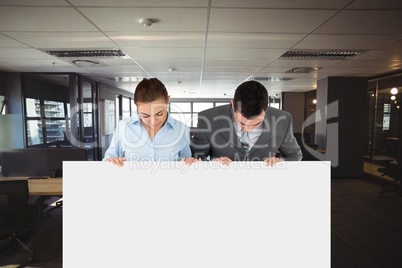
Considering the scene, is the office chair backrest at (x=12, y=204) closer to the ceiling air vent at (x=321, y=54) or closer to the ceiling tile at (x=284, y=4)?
the ceiling tile at (x=284, y=4)

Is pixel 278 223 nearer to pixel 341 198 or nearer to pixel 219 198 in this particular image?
pixel 219 198

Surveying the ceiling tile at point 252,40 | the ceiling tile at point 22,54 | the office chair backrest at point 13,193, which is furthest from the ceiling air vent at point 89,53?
the office chair backrest at point 13,193

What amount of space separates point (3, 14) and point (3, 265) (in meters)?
2.21

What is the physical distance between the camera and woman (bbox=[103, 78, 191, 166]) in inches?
41.8

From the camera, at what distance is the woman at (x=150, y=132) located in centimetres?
106

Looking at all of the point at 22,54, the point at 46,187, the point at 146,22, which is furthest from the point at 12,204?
the point at 22,54

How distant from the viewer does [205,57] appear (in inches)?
141

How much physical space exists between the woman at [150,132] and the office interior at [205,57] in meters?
1.07

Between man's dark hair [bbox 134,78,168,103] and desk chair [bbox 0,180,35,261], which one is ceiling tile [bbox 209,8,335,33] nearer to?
man's dark hair [bbox 134,78,168,103]

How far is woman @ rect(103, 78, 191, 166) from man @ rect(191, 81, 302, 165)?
0.13 meters

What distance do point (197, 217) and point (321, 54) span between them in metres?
3.55

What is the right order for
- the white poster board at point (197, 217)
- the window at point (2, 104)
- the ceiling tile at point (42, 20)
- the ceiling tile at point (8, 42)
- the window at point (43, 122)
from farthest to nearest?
the window at point (43, 122) < the window at point (2, 104) < the ceiling tile at point (8, 42) < the ceiling tile at point (42, 20) < the white poster board at point (197, 217)

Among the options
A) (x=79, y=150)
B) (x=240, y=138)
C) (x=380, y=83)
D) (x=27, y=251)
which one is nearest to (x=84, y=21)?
(x=79, y=150)

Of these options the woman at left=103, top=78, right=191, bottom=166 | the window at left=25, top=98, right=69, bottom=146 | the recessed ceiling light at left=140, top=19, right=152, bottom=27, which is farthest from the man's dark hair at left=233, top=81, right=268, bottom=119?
the window at left=25, top=98, right=69, bottom=146
